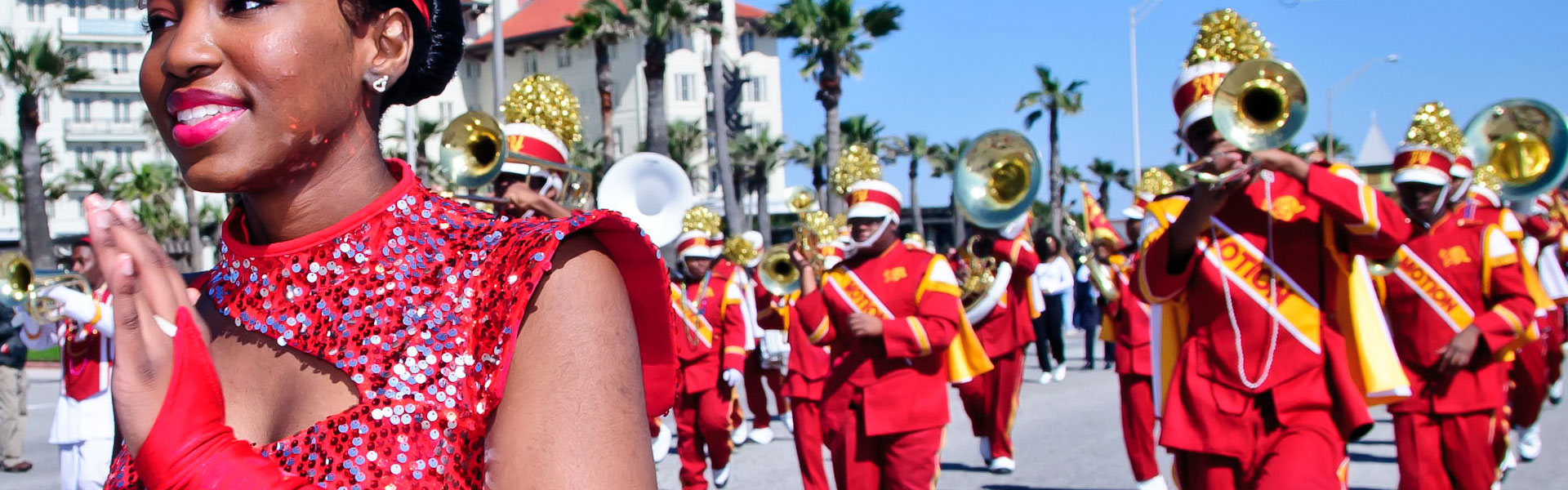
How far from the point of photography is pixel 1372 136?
37.1 metres

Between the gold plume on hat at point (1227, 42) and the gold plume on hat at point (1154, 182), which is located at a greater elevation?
the gold plume on hat at point (1227, 42)

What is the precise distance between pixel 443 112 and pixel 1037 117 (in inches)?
1077

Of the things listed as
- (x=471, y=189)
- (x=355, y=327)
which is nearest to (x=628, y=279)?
(x=355, y=327)

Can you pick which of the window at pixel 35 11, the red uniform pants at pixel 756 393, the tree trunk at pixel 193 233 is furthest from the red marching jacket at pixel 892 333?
the window at pixel 35 11

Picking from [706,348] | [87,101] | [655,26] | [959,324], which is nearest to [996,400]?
[706,348]

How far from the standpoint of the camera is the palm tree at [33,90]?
3659 cm

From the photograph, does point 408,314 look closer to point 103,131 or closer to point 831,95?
point 831,95

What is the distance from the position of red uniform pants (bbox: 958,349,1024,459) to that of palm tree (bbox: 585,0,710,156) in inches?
874

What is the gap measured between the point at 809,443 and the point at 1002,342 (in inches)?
133

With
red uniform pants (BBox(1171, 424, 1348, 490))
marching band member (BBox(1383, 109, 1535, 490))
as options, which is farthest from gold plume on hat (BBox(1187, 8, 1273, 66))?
marching band member (BBox(1383, 109, 1535, 490))

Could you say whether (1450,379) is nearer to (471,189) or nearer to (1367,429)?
(1367,429)

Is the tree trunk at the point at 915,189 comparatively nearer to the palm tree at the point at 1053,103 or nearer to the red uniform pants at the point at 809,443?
the palm tree at the point at 1053,103

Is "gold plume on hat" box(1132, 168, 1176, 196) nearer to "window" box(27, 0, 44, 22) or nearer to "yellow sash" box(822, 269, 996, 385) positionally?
"yellow sash" box(822, 269, 996, 385)

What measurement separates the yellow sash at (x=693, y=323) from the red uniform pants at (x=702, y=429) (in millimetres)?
494
